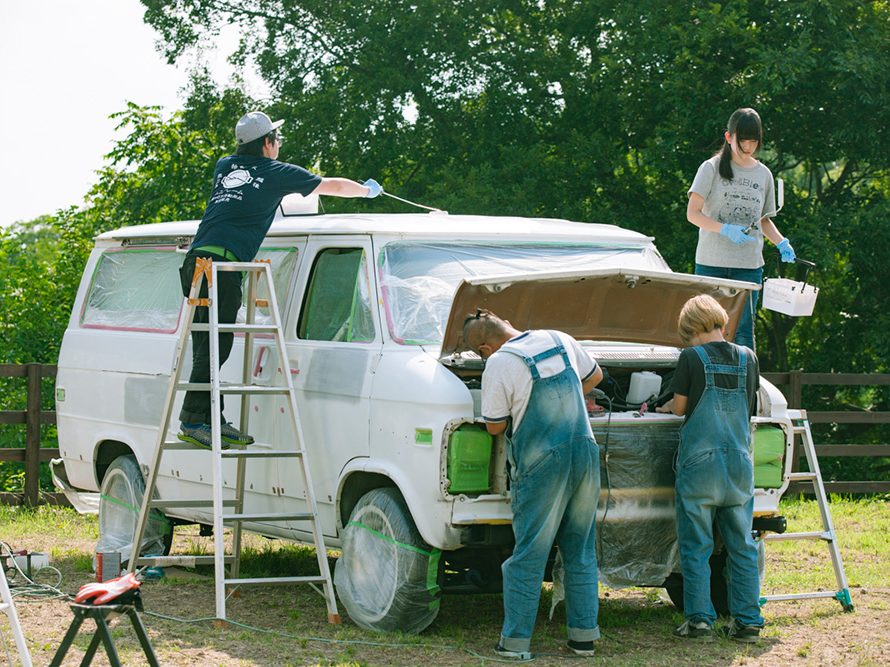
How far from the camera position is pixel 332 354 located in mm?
7637

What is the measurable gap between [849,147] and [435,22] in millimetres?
6372

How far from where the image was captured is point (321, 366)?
771 cm

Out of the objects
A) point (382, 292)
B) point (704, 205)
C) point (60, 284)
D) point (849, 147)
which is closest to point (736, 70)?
point (849, 147)

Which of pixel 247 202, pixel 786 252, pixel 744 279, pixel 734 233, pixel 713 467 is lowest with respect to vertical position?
pixel 713 467

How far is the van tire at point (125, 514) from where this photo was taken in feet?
30.5

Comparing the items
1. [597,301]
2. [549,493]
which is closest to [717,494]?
[549,493]

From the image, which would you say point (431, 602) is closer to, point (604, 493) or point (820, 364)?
point (604, 493)

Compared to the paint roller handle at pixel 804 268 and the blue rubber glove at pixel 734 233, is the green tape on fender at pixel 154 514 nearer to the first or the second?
the blue rubber glove at pixel 734 233

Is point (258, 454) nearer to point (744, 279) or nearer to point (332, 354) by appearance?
point (332, 354)

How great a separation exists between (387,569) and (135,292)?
3.65 m

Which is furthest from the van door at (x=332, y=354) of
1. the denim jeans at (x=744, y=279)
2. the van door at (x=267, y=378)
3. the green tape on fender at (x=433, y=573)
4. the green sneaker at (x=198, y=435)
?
the denim jeans at (x=744, y=279)

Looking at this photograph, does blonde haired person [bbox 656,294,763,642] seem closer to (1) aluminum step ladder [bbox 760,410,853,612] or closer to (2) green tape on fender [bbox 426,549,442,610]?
(1) aluminum step ladder [bbox 760,410,853,612]

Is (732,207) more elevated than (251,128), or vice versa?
(251,128)

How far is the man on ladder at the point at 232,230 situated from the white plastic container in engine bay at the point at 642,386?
2002 millimetres
